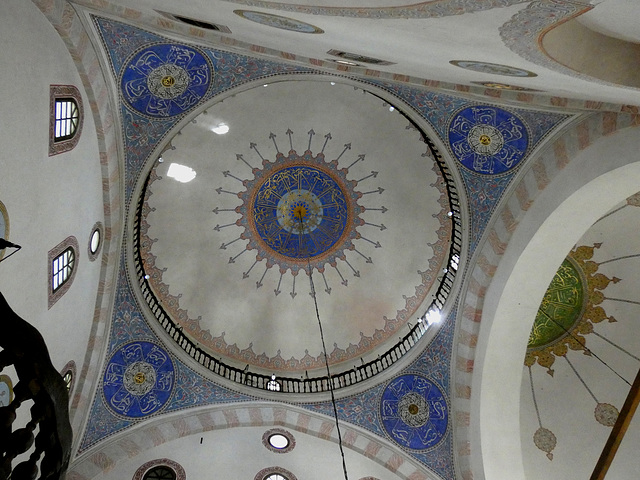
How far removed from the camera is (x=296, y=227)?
34.8 feet


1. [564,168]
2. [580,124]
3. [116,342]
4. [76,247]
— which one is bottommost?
[116,342]

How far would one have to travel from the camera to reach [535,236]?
257 inches

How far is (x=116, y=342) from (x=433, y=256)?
5534 millimetres

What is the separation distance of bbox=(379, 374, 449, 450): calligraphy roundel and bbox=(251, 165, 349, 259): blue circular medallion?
3.23 m

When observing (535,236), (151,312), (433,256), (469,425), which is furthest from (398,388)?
(151,312)

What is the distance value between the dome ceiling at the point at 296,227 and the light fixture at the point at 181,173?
39mm

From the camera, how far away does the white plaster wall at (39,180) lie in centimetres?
480

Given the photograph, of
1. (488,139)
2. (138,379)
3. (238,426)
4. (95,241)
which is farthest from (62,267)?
(488,139)

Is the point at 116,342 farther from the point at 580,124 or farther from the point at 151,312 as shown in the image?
the point at 580,124

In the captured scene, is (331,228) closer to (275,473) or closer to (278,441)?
(278,441)

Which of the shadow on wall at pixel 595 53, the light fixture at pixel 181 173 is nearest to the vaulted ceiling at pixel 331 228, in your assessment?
the shadow on wall at pixel 595 53

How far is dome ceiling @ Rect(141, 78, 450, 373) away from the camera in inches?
368

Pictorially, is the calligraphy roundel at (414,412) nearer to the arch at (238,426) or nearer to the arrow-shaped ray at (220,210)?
the arch at (238,426)

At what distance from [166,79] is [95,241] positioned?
2.48 metres
